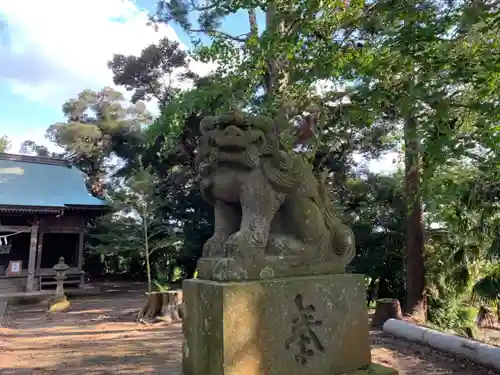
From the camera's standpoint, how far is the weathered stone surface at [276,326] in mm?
2381

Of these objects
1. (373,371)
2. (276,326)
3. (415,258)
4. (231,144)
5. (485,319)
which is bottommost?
(485,319)

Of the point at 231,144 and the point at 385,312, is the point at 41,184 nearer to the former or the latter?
the point at 385,312

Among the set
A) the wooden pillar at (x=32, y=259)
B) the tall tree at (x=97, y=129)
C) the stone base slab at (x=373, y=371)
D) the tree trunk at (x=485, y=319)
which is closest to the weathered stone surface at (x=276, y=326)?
the stone base slab at (x=373, y=371)

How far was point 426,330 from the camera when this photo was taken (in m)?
6.30

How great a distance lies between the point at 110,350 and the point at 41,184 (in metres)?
12.4

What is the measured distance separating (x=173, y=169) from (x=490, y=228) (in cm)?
1420

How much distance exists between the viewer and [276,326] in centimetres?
255

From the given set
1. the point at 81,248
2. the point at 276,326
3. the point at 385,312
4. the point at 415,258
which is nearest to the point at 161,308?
the point at 385,312

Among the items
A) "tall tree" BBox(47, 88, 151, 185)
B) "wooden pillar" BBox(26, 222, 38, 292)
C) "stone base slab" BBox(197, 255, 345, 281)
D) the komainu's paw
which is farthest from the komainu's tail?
"tall tree" BBox(47, 88, 151, 185)

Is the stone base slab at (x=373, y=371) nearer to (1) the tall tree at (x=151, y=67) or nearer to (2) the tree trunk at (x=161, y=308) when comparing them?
(2) the tree trunk at (x=161, y=308)

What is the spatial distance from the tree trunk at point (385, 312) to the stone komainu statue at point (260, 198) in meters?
5.41

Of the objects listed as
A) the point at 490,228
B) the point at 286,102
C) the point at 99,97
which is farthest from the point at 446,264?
the point at 99,97

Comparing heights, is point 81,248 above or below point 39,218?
below

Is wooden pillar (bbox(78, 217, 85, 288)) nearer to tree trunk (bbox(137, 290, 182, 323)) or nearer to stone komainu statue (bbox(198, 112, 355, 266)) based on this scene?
tree trunk (bbox(137, 290, 182, 323))
